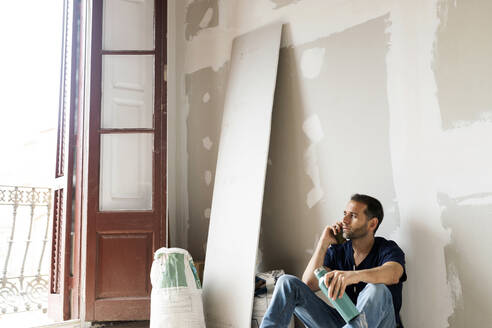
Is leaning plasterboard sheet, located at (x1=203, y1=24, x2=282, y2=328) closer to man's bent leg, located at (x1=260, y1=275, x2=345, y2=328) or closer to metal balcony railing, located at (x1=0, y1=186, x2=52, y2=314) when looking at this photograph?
man's bent leg, located at (x1=260, y1=275, x2=345, y2=328)

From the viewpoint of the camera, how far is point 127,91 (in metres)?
3.69

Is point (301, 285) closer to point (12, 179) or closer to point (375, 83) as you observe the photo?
point (375, 83)

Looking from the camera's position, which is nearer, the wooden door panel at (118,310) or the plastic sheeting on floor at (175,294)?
the plastic sheeting on floor at (175,294)

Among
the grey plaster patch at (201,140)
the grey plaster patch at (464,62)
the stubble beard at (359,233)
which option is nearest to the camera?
the grey plaster patch at (464,62)

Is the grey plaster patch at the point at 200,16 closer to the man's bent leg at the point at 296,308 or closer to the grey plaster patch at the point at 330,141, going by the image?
the grey plaster patch at the point at 330,141

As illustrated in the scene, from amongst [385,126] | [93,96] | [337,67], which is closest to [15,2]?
[93,96]

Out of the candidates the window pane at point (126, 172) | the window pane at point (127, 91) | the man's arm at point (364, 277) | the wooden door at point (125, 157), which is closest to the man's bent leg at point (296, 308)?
the man's arm at point (364, 277)

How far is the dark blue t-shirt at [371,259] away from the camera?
2346mm

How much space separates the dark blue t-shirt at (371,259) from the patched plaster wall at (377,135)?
247 millimetres

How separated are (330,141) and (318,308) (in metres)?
1.15

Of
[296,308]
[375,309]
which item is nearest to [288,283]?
[296,308]

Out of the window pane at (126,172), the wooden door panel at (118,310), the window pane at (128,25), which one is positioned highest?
the window pane at (128,25)

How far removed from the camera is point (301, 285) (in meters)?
2.38

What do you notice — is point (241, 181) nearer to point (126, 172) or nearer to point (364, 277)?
point (126, 172)
